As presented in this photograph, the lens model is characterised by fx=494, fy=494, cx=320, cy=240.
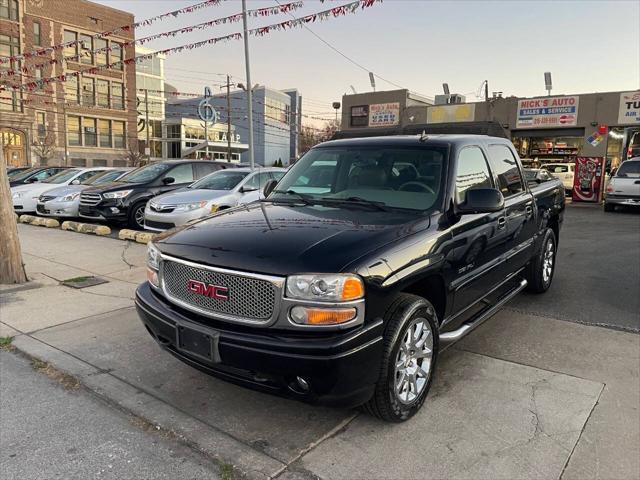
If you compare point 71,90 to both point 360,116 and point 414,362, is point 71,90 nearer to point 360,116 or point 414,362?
point 360,116

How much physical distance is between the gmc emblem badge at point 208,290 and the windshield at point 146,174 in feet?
30.4

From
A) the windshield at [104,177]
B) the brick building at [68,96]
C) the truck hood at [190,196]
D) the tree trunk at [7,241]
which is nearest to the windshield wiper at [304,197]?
the tree trunk at [7,241]

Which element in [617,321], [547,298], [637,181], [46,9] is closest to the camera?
[617,321]

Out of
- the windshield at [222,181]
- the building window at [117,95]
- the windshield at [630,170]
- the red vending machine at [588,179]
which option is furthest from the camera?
the building window at [117,95]

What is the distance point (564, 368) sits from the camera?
3865mm

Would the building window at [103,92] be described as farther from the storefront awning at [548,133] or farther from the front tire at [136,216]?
the front tire at [136,216]

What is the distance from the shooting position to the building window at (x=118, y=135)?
184 ft

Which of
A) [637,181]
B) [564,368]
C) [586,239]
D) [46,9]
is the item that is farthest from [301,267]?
[46,9]

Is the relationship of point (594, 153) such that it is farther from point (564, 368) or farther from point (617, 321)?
point (564, 368)

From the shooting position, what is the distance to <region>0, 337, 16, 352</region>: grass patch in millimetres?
4188

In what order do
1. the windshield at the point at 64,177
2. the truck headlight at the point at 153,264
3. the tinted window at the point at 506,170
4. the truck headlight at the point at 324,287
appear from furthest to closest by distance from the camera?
the windshield at the point at 64,177 → the tinted window at the point at 506,170 → the truck headlight at the point at 153,264 → the truck headlight at the point at 324,287

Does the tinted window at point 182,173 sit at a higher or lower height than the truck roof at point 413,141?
lower

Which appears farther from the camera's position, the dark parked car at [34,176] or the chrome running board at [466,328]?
the dark parked car at [34,176]

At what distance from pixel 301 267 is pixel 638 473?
2.10 meters
